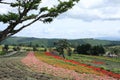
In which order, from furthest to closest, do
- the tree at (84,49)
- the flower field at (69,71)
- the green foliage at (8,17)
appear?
the tree at (84,49) < the flower field at (69,71) < the green foliage at (8,17)

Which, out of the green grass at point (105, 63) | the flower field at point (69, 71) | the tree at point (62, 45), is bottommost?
the green grass at point (105, 63)

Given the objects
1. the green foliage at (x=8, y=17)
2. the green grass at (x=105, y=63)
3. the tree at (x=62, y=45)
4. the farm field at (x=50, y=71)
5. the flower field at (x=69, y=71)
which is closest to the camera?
the green foliage at (x=8, y=17)

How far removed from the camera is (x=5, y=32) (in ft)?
63.3

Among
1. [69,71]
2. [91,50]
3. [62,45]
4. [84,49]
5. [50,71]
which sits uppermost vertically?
[62,45]

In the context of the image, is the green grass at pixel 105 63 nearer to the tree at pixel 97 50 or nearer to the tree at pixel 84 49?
the tree at pixel 97 50

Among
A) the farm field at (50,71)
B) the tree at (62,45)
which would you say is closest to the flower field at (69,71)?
the farm field at (50,71)

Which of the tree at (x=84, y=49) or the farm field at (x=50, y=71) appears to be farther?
the tree at (x=84, y=49)

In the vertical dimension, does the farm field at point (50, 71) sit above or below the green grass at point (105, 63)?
above

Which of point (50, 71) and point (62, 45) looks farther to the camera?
point (62, 45)

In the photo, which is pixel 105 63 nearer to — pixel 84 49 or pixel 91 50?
pixel 91 50

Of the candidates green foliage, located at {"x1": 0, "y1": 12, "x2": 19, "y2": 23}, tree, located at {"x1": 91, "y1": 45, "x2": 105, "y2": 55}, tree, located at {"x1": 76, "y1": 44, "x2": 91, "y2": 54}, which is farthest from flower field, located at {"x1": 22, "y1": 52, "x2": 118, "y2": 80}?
tree, located at {"x1": 76, "y1": 44, "x2": 91, "y2": 54}

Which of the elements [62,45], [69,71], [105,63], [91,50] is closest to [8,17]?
[69,71]

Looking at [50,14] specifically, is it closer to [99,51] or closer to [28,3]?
[28,3]

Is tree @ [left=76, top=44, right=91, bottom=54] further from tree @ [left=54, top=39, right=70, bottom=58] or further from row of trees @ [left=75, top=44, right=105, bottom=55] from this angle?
tree @ [left=54, top=39, right=70, bottom=58]
